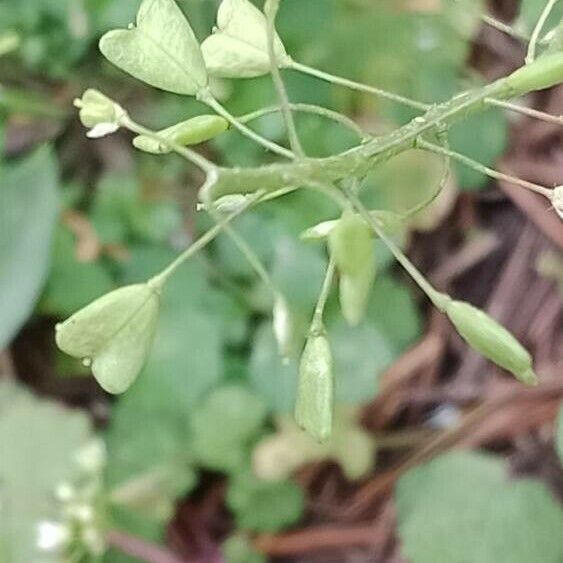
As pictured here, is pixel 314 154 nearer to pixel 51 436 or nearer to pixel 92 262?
pixel 92 262

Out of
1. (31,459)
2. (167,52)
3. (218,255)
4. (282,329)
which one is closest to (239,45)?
(167,52)

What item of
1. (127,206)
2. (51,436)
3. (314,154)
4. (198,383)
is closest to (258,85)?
(314,154)

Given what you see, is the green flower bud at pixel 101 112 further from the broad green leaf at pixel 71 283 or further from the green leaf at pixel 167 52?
the broad green leaf at pixel 71 283

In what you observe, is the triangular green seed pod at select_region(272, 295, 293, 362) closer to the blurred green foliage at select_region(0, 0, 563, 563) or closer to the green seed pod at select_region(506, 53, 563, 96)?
the green seed pod at select_region(506, 53, 563, 96)

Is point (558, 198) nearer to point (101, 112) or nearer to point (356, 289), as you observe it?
point (356, 289)

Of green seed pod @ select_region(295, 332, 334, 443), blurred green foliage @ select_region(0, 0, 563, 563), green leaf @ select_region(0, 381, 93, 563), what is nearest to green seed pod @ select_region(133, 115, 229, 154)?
green seed pod @ select_region(295, 332, 334, 443)

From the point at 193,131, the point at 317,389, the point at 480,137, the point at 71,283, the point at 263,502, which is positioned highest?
the point at 193,131
